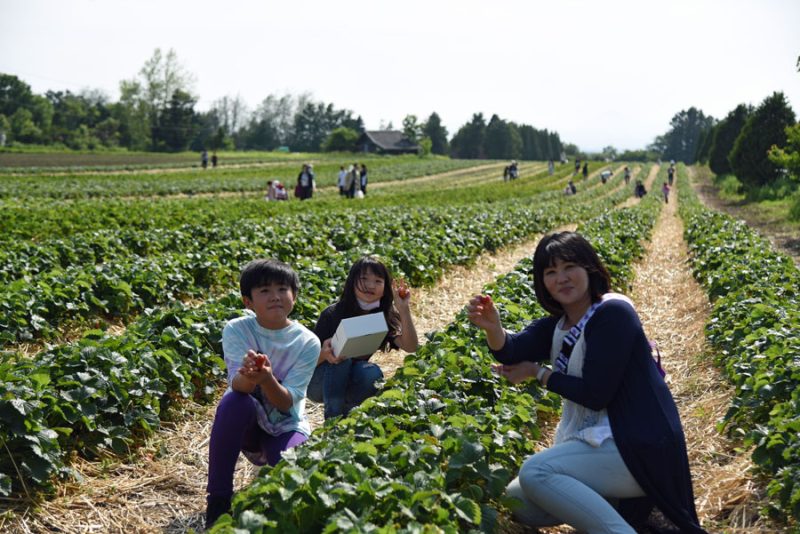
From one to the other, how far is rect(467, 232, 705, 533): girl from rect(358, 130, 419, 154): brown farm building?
93175 mm

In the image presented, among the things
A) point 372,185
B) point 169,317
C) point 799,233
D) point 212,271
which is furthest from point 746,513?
point 372,185

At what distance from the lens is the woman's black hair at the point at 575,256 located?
3.27 metres

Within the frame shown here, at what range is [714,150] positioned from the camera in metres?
53.2

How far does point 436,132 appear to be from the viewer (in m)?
107

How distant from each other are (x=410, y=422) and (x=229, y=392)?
987mm

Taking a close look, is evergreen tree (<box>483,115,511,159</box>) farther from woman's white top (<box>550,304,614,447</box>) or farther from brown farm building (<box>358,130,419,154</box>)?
woman's white top (<box>550,304,614,447</box>)

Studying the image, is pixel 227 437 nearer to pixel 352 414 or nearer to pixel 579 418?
pixel 352 414

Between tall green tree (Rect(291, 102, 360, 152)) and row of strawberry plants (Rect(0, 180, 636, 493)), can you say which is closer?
row of strawberry plants (Rect(0, 180, 636, 493))

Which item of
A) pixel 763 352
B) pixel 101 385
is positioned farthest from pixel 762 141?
pixel 101 385

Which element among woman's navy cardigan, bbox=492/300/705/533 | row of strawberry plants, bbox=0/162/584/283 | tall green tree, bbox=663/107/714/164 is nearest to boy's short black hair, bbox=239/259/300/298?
woman's navy cardigan, bbox=492/300/705/533

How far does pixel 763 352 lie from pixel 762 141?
33339 mm

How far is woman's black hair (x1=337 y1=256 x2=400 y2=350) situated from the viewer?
4684 mm

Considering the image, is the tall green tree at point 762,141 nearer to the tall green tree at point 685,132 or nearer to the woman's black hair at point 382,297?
the woman's black hair at point 382,297

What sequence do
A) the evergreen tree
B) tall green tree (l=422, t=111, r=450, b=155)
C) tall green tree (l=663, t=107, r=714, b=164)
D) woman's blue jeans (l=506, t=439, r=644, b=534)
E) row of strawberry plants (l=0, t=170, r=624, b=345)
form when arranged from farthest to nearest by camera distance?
tall green tree (l=663, t=107, r=714, b=164), tall green tree (l=422, t=111, r=450, b=155), the evergreen tree, row of strawberry plants (l=0, t=170, r=624, b=345), woman's blue jeans (l=506, t=439, r=644, b=534)
